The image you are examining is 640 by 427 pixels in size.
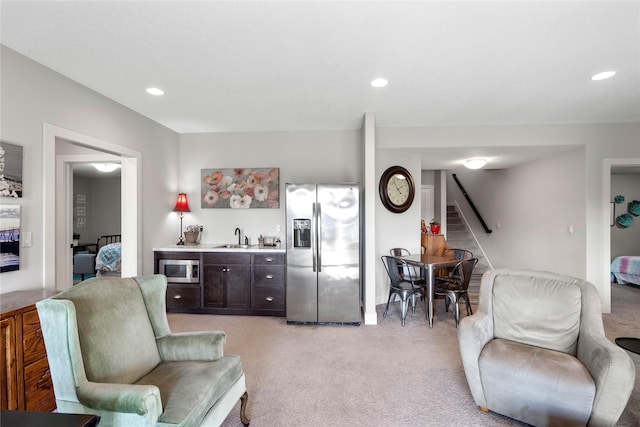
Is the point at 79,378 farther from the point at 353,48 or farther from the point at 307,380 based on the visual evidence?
the point at 353,48

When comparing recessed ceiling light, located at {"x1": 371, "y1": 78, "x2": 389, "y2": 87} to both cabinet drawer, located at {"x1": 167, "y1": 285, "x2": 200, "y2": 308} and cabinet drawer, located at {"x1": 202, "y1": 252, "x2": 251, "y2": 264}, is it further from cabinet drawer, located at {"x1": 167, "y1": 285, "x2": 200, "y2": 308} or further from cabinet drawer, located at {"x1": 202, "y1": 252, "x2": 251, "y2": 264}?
cabinet drawer, located at {"x1": 167, "y1": 285, "x2": 200, "y2": 308}

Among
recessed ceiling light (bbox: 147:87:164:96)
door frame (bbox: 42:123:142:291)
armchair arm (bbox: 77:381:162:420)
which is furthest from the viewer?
recessed ceiling light (bbox: 147:87:164:96)

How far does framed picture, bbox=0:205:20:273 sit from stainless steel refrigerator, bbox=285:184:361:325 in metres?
2.39

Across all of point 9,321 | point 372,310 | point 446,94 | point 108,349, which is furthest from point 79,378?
point 446,94

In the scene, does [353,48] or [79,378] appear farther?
[353,48]

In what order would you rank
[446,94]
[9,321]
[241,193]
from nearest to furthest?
[9,321], [446,94], [241,193]

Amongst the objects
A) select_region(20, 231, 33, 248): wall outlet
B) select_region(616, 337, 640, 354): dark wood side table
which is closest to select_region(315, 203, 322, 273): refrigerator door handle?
select_region(20, 231, 33, 248): wall outlet

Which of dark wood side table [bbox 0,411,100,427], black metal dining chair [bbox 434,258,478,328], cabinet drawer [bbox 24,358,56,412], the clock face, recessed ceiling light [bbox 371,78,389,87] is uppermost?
recessed ceiling light [bbox 371,78,389,87]

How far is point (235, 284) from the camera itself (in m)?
3.99

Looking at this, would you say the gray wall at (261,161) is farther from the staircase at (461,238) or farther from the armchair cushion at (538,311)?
the staircase at (461,238)

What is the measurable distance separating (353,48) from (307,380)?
2692 millimetres

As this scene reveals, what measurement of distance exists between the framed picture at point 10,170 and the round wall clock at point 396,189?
3.95 metres

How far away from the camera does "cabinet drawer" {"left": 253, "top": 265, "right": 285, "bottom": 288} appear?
395cm

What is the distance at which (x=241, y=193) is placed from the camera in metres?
4.61
